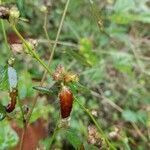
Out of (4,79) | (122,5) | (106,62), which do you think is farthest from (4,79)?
(106,62)

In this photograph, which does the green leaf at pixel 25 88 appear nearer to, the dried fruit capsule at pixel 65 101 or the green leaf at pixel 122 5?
the dried fruit capsule at pixel 65 101

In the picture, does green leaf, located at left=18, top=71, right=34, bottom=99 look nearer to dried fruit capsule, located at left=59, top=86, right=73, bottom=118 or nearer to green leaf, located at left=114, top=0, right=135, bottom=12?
dried fruit capsule, located at left=59, top=86, right=73, bottom=118

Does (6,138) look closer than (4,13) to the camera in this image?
No

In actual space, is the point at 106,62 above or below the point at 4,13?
below

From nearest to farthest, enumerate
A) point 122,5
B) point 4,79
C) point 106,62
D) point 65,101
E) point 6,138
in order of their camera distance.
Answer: point 65,101, point 4,79, point 6,138, point 122,5, point 106,62

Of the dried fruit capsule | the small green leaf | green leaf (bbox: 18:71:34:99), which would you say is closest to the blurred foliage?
green leaf (bbox: 18:71:34:99)

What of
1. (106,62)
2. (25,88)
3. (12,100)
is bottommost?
(106,62)

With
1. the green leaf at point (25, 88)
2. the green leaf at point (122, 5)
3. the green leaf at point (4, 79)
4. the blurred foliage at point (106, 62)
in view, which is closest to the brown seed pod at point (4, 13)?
the green leaf at point (4, 79)

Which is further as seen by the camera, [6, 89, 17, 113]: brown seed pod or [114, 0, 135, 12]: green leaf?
[114, 0, 135, 12]: green leaf

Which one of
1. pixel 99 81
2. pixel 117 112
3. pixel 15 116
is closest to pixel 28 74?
pixel 15 116

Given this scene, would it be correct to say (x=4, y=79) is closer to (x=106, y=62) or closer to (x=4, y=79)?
(x=4, y=79)

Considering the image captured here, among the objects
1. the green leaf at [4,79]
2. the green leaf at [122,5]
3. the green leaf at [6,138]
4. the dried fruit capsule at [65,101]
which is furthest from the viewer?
the green leaf at [122,5]

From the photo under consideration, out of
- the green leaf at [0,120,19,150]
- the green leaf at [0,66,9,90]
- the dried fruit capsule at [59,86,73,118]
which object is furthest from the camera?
the green leaf at [0,120,19,150]
